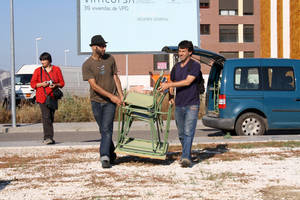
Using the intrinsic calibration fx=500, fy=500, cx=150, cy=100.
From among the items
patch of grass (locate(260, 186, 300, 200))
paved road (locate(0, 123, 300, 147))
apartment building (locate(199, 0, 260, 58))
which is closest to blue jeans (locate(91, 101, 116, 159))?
patch of grass (locate(260, 186, 300, 200))

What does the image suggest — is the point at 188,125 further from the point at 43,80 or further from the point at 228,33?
the point at 228,33

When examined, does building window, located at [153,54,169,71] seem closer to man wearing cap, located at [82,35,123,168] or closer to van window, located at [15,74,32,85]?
van window, located at [15,74,32,85]

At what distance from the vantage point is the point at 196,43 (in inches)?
880

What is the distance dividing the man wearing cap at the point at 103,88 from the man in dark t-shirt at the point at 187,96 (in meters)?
0.84

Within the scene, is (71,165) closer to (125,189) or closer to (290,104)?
(125,189)

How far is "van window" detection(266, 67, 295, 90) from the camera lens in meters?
11.1

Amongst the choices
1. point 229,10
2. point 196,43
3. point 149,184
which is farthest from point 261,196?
point 229,10

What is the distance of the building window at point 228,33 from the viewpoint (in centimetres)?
5728

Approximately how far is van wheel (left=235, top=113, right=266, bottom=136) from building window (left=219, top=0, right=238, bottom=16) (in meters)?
47.2

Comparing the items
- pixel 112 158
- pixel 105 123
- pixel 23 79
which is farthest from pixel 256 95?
pixel 23 79

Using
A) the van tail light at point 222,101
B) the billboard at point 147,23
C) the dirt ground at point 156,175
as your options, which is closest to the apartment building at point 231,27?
the billboard at point 147,23

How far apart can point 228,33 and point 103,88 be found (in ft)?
171

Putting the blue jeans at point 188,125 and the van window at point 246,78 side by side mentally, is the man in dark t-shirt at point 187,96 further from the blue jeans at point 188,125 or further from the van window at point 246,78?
the van window at point 246,78

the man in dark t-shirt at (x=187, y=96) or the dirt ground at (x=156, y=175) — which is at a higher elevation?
the man in dark t-shirt at (x=187, y=96)
